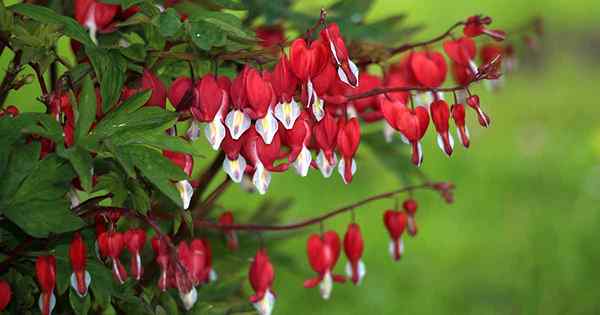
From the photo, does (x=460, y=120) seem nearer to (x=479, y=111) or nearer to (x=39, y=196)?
(x=479, y=111)

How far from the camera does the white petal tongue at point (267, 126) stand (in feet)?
4.35

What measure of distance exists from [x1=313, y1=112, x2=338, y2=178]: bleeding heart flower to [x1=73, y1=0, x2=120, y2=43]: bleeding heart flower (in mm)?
400

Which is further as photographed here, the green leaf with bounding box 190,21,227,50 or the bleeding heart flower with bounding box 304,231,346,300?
the bleeding heart flower with bounding box 304,231,346,300

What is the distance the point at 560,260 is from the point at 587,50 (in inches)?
110

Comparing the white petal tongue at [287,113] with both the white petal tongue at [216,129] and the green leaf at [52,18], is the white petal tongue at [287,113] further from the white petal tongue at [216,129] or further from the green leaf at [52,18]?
the green leaf at [52,18]

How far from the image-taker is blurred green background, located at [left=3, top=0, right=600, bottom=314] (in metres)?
3.07

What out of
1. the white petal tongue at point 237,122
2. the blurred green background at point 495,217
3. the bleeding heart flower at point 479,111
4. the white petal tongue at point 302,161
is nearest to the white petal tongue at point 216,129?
the white petal tongue at point 237,122

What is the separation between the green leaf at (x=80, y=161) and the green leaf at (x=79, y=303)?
9.2 inches

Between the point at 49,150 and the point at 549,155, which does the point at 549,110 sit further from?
the point at 49,150

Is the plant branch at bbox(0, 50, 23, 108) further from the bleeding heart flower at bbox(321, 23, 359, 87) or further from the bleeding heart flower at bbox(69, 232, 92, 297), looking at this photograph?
the bleeding heart flower at bbox(321, 23, 359, 87)

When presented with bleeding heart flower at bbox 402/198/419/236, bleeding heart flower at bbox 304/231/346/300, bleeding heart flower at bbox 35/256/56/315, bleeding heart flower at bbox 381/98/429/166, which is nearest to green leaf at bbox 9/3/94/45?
bleeding heart flower at bbox 35/256/56/315

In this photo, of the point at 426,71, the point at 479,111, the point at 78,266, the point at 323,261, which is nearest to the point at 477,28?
the point at 426,71

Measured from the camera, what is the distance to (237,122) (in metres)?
1.34

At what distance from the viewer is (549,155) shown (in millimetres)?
4125
